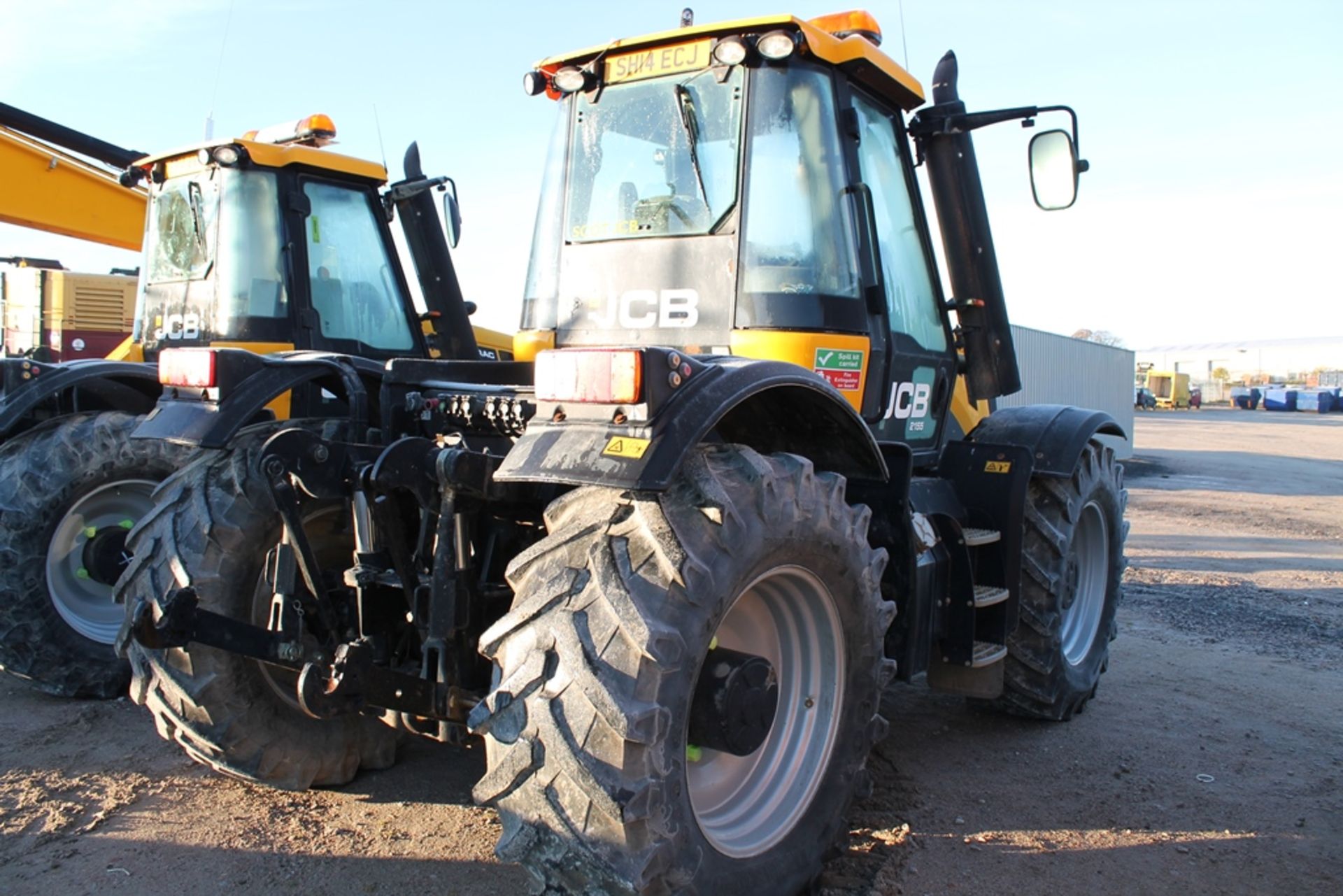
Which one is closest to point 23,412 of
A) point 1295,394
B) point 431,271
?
point 431,271

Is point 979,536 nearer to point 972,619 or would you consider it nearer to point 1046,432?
point 972,619

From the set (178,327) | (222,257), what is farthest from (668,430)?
(178,327)

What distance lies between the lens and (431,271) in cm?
743

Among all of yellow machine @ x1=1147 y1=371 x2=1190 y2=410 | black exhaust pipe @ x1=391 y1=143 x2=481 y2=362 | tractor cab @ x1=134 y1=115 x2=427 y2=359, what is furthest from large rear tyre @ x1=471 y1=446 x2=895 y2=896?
yellow machine @ x1=1147 y1=371 x2=1190 y2=410

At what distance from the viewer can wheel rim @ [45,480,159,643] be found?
5656 mm

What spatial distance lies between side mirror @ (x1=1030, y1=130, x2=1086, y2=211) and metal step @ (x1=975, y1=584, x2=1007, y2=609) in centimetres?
164

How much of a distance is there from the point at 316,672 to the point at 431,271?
4.82 metres

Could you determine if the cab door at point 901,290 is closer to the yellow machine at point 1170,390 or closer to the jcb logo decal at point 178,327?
the jcb logo decal at point 178,327

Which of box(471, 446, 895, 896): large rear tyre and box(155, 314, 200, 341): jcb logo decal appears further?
box(155, 314, 200, 341): jcb logo decal

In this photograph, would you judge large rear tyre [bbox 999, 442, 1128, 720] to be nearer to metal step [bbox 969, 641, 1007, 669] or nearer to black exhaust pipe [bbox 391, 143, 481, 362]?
metal step [bbox 969, 641, 1007, 669]

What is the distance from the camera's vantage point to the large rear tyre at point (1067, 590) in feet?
16.2

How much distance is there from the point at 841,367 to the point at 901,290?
66 cm

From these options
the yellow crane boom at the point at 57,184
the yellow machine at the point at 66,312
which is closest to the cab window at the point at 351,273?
the yellow crane boom at the point at 57,184

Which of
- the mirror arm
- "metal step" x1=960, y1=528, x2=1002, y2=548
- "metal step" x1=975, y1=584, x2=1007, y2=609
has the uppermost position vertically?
the mirror arm
